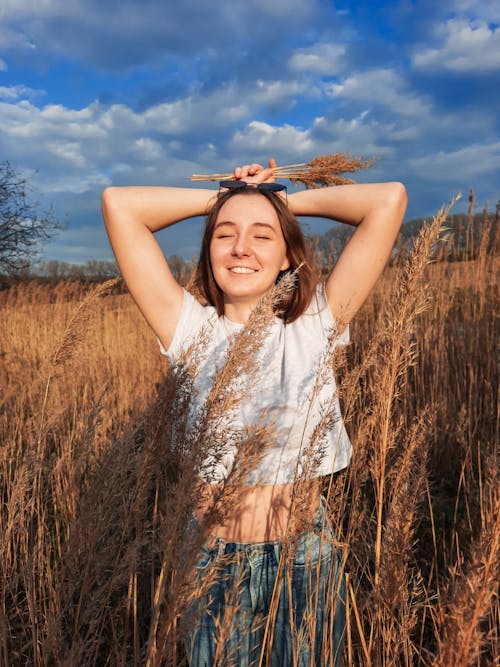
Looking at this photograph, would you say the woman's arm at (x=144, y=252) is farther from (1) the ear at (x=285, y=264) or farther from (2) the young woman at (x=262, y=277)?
(1) the ear at (x=285, y=264)

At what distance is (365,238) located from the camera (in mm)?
1850

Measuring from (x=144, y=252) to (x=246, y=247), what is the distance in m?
0.45

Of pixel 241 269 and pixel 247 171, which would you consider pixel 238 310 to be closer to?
pixel 241 269

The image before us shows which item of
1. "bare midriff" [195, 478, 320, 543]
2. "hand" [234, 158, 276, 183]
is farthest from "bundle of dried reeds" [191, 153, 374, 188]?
"bare midriff" [195, 478, 320, 543]

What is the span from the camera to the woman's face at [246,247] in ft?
5.71

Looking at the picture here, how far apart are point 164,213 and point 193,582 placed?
1.51 metres

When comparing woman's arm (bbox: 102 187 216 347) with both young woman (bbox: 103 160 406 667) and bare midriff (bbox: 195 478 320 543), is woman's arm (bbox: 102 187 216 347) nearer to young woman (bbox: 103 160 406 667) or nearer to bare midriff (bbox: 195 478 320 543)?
young woman (bbox: 103 160 406 667)

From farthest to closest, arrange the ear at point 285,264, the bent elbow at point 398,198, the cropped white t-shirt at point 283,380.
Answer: the ear at point 285,264 → the bent elbow at point 398,198 → the cropped white t-shirt at point 283,380

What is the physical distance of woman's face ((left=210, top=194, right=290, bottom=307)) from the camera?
174 cm

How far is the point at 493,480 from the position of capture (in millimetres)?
822

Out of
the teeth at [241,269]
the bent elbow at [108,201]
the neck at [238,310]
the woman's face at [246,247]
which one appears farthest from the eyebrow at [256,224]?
the bent elbow at [108,201]

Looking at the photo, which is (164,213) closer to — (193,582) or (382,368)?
(382,368)

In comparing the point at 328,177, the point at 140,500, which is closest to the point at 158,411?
the point at 140,500

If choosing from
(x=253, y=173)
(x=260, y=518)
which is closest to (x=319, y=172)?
(x=253, y=173)
